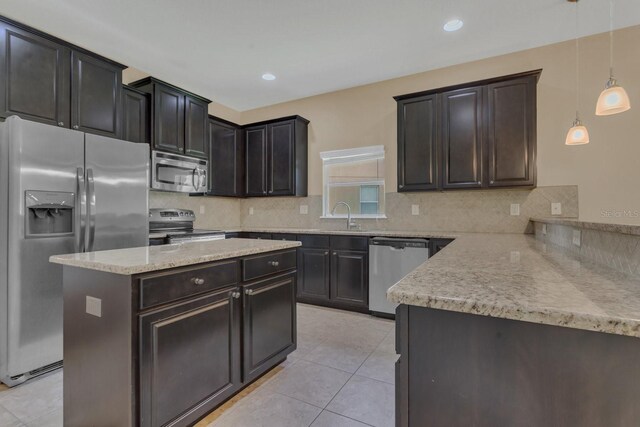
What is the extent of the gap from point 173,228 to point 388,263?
8.37ft

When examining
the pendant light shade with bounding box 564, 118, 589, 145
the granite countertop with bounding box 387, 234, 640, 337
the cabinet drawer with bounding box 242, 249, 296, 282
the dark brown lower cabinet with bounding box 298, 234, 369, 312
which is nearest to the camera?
the granite countertop with bounding box 387, 234, 640, 337

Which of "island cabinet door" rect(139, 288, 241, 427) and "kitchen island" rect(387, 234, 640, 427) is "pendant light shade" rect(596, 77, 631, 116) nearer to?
"kitchen island" rect(387, 234, 640, 427)

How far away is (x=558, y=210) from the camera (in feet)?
10.2

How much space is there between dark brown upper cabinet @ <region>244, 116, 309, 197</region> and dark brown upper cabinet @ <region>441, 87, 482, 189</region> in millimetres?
1940

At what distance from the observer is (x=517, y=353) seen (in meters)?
0.73

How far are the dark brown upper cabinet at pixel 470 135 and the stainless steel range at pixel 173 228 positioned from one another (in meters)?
2.40

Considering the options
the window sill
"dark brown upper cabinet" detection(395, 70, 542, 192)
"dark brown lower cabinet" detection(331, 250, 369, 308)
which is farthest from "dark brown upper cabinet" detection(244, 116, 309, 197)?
"dark brown upper cabinet" detection(395, 70, 542, 192)

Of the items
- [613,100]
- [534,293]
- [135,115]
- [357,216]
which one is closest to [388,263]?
[357,216]

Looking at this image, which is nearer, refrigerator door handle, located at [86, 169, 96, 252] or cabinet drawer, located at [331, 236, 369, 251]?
refrigerator door handle, located at [86, 169, 96, 252]

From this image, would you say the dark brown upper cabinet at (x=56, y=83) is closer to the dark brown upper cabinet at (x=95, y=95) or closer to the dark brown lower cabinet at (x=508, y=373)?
the dark brown upper cabinet at (x=95, y=95)

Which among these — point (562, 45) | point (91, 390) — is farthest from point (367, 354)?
point (562, 45)

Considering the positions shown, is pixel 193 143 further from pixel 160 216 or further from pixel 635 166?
pixel 635 166

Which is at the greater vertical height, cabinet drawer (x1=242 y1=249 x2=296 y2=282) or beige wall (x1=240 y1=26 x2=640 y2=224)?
beige wall (x1=240 y1=26 x2=640 y2=224)

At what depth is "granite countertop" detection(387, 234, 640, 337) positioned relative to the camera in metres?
0.65
